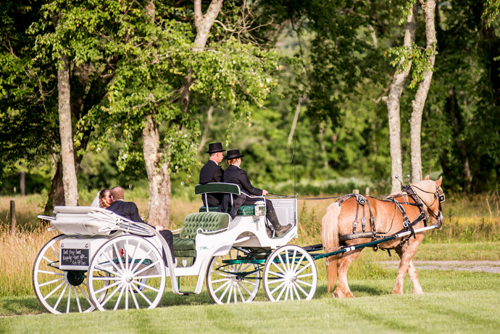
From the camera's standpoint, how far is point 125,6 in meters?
15.3

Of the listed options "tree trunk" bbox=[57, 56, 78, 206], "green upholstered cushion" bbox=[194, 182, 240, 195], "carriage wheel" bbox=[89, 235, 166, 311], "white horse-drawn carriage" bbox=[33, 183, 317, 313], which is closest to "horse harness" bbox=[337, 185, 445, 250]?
"white horse-drawn carriage" bbox=[33, 183, 317, 313]

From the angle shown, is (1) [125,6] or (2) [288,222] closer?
(2) [288,222]

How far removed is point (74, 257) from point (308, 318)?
113 inches

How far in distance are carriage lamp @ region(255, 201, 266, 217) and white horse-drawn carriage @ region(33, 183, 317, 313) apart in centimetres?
1

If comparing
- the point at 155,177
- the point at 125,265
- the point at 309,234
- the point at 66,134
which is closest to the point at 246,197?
the point at 125,265

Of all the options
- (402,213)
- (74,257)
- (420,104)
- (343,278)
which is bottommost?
(343,278)

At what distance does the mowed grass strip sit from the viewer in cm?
668

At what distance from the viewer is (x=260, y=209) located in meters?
8.75

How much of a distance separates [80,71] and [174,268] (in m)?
12.0

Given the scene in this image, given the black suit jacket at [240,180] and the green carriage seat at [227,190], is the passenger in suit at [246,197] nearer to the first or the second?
the black suit jacket at [240,180]

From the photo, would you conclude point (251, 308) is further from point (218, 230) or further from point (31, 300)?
point (31, 300)

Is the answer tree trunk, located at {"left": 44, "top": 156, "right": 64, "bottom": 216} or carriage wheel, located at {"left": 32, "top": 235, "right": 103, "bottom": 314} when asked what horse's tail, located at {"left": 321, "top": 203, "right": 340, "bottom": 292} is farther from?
tree trunk, located at {"left": 44, "top": 156, "right": 64, "bottom": 216}

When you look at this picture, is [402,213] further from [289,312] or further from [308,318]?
[308,318]

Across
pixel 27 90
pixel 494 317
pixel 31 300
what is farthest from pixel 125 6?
pixel 494 317
